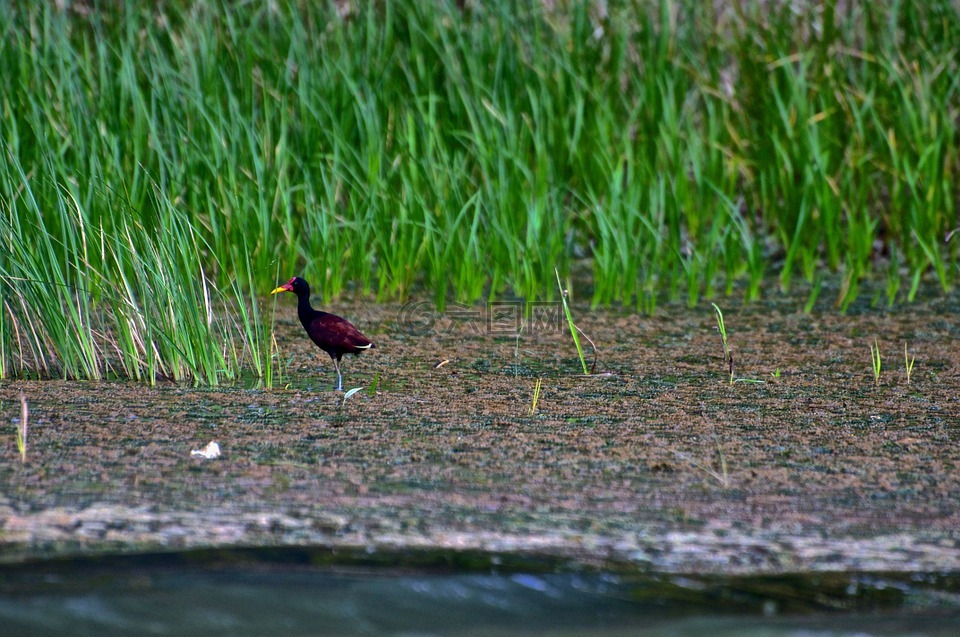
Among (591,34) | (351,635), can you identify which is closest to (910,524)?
(351,635)

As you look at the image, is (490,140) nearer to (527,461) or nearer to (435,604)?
(527,461)

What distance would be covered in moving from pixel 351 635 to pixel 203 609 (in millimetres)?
179

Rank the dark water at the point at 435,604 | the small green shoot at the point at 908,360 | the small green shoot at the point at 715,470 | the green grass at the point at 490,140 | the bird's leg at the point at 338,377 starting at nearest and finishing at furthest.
→ 1. the dark water at the point at 435,604
2. the small green shoot at the point at 715,470
3. the bird's leg at the point at 338,377
4. the small green shoot at the point at 908,360
5. the green grass at the point at 490,140

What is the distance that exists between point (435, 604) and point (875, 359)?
177 cm

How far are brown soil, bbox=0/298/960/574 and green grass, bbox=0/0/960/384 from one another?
0.52m

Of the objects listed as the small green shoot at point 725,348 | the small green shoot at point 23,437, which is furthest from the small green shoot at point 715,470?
the small green shoot at point 23,437

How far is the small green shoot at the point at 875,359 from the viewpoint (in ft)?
8.51

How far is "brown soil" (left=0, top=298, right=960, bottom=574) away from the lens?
1521mm

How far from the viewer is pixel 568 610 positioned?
1.36 meters

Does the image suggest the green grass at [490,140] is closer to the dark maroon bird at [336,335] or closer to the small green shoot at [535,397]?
the dark maroon bird at [336,335]
